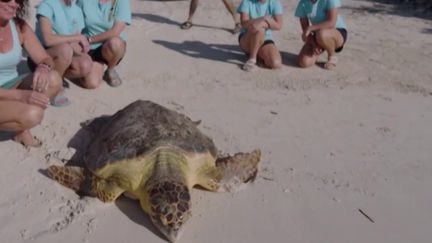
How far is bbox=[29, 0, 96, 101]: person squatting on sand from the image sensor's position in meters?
3.87

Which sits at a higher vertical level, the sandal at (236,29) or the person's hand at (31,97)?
the person's hand at (31,97)

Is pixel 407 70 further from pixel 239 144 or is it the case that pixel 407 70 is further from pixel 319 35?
pixel 239 144

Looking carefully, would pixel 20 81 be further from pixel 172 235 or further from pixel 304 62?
pixel 304 62

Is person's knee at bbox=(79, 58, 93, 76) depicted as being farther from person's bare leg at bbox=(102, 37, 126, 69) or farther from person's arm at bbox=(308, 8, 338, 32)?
person's arm at bbox=(308, 8, 338, 32)

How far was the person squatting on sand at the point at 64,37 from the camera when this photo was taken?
387 cm

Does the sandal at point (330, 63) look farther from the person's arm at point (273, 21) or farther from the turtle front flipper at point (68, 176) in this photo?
the turtle front flipper at point (68, 176)

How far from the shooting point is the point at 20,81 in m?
3.35

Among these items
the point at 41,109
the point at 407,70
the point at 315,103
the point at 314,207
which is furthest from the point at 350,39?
the point at 41,109

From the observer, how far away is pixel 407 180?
3197 millimetres

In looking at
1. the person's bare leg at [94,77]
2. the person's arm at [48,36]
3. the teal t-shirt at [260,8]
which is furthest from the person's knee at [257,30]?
the person's arm at [48,36]

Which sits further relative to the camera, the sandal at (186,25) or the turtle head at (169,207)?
the sandal at (186,25)

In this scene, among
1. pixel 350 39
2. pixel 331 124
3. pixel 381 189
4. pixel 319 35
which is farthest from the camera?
pixel 350 39

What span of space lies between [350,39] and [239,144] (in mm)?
2935

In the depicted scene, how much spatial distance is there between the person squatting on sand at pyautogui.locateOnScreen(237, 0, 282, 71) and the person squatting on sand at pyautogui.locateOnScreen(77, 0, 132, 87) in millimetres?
1172
